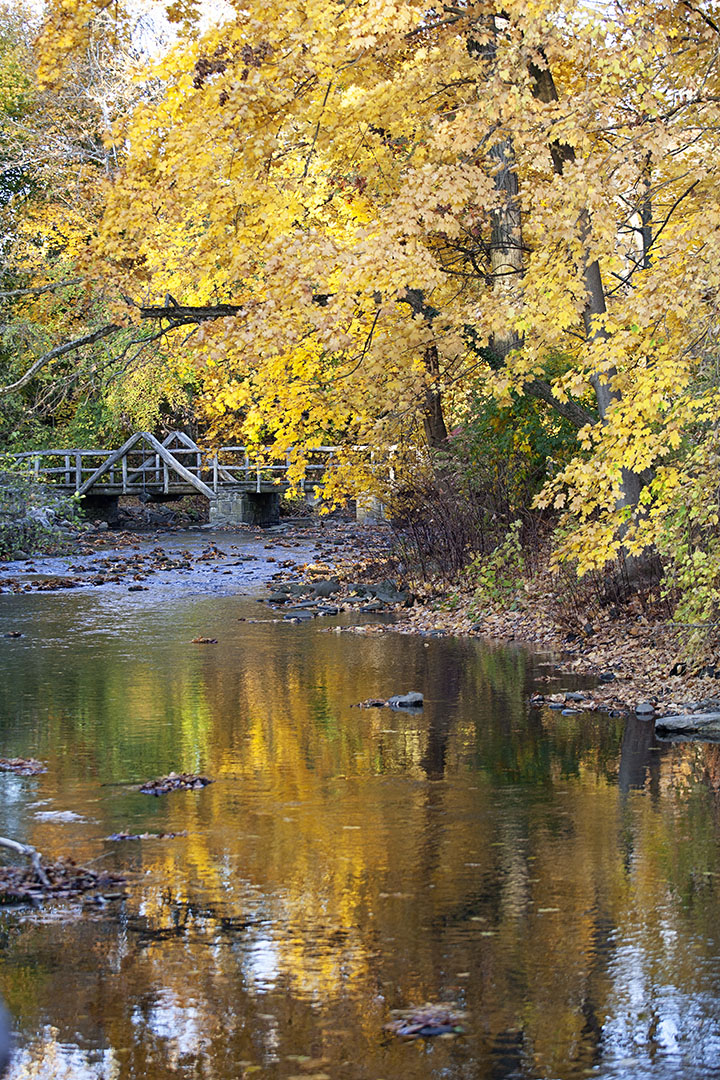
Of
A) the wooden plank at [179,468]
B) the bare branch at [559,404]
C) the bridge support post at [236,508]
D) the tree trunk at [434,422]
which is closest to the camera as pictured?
the bare branch at [559,404]

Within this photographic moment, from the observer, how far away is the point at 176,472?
42.2 metres

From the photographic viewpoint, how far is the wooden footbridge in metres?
39.4

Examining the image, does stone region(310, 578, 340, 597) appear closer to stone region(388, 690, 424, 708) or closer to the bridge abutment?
stone region(388, 690, 424, 708)

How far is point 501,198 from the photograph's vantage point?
15758 millimetres

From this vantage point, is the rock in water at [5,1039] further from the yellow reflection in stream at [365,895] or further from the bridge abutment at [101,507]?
the bridge abutment at [101,507]

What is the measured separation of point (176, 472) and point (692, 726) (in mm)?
33138

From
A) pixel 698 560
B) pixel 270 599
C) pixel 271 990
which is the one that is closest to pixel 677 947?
pixel 271 990

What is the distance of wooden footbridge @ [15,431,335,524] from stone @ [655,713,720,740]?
93.8ft

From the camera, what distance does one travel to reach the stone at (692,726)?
10.2m

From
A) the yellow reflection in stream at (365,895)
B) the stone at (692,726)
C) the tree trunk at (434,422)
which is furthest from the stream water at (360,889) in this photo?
the tree trunk at (434,422)

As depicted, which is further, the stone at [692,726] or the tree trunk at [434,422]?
the tree trunk at [434,422]

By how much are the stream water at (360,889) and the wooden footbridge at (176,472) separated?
88.1 feet

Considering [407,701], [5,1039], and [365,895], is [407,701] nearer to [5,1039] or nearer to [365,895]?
[365,895]

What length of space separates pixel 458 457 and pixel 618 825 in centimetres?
1109
